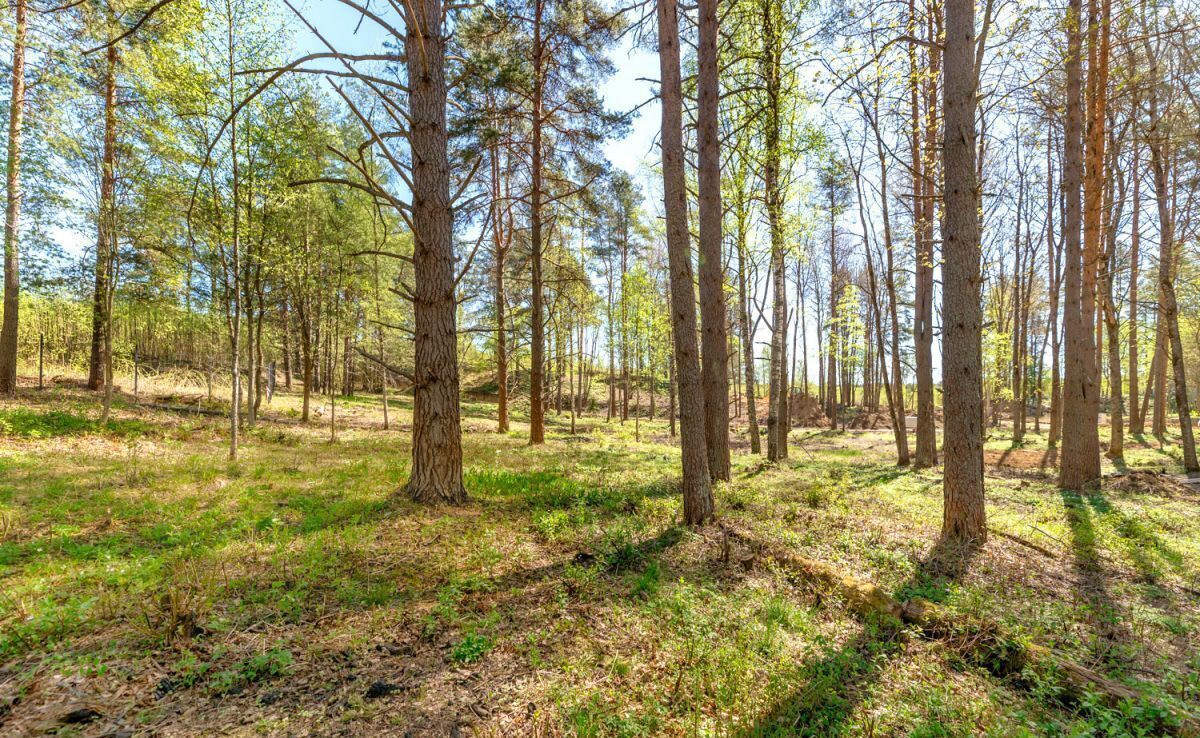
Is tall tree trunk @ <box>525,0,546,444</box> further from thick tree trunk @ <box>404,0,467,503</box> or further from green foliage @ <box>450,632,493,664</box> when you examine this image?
green foliage @ <box>450,632,493,664</box>

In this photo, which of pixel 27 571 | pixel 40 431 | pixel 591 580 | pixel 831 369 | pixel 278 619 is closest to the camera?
pixel 278 619

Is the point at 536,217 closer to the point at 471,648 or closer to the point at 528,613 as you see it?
the point at 528,613

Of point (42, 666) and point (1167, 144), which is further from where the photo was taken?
point (1167, 144)

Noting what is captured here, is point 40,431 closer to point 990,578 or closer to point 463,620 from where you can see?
point 463,620

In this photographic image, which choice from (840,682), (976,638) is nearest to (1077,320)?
(976,638)

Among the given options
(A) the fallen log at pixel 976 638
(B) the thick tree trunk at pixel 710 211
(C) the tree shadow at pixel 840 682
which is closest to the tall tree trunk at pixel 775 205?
(B) the thick tree trunk at pixel 710 211

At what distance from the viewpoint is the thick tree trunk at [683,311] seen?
5382 mm

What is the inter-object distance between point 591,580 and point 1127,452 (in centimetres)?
2225

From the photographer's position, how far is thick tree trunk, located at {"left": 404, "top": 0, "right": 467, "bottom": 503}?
5332 millimetres

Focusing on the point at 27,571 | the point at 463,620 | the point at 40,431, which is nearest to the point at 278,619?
the point at 463,620

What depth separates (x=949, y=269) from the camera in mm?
5254

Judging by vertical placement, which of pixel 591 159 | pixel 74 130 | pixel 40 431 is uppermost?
pixel 591 159

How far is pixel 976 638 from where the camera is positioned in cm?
311

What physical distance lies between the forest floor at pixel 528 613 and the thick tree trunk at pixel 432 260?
103cm
